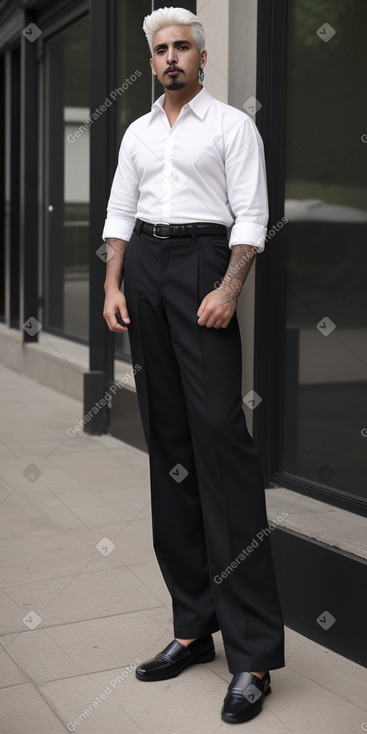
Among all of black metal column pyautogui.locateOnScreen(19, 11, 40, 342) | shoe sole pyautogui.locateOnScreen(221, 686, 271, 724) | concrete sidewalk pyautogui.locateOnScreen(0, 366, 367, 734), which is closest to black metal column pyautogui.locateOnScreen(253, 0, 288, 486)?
concrete sidewalk pyautogui.locateOnScreen(0, 366, 367, 734)

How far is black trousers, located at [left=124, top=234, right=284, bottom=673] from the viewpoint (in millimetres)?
3105

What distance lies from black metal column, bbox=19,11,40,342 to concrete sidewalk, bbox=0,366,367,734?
3899 mm

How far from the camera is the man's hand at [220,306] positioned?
302 cm

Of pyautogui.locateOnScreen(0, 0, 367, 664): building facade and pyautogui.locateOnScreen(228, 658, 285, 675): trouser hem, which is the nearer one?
pyautogui.locateOnScreen(228, 658, 285, 675): trouser hem

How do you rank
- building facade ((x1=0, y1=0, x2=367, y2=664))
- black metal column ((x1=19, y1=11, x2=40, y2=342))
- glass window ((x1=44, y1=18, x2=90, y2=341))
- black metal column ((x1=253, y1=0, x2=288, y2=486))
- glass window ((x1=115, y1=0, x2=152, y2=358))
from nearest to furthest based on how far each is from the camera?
building facade ((x1=0, y1=0, x2=367, y2=664)), black metal column ((x1=253, y1=0, x2=288, y2=486)), glass window ((x1=115, y1=0, x2=152, y2=358)), glass window ((x1=44, y1=18, x2=90, y2=341)), black metal column ((x1=19, y1=11, x2=40, y2=342))

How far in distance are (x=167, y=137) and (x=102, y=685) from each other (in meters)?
1.65

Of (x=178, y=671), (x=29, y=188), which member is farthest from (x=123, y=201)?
(x=29, y=188)

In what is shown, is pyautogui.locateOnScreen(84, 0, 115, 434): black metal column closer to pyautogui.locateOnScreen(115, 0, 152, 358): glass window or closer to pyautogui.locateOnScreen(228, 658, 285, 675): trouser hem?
pyautogui.locateOnScreen(115, 0, 152, 358): glass window

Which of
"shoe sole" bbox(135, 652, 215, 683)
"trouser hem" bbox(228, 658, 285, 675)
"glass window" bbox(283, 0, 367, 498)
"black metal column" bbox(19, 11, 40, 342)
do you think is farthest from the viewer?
"black metal column" bbox(19, 11, 40, 342)

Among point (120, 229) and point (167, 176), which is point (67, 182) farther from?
point (167, 176)

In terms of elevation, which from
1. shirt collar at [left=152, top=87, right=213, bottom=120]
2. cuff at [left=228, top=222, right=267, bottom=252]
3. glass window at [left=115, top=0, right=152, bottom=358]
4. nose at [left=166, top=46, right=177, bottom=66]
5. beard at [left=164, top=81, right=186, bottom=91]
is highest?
glass window at [left=115, top=0, right=152, bottom=358]

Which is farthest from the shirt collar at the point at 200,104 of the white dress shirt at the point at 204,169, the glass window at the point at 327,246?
the glass window at the point at 327,246

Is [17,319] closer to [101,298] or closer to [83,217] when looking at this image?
[83,217]

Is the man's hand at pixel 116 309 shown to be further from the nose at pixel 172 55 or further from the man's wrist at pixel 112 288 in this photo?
the nose at pixel 172 55
